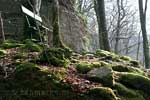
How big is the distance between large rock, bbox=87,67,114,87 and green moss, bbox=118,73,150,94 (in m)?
0.58

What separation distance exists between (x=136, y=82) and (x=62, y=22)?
7691mm

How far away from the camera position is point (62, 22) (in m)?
15.1

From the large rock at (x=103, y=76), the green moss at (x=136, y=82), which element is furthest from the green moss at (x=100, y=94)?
the green moss at (x=136, y=82)

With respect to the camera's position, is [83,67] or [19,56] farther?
[19,56]

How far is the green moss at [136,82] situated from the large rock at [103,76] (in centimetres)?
58

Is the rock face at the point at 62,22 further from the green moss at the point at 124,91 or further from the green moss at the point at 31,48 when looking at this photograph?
the green moss at the point at 124,91

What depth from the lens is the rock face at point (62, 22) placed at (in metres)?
14.7

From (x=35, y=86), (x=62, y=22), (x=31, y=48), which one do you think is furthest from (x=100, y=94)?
(x=62, y=22)

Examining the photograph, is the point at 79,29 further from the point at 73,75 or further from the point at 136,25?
the point at 136,25

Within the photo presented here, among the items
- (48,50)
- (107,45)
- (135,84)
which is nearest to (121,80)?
(135,84)

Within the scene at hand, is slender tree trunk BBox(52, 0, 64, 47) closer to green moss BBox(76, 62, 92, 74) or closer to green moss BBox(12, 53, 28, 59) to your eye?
green moss BBox(12, 53, 28, 59)

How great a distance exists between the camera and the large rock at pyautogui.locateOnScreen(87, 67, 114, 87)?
24.2 ft

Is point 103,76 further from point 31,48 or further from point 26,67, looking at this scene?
point 31,48

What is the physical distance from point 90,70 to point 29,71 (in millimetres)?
1485
